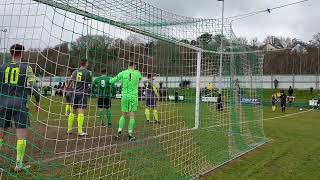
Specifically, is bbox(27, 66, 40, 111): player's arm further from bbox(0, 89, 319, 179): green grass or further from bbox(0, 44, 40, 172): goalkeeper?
bbox(0, 89, 319, 179): green grass

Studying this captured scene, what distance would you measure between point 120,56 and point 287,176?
11.6ft

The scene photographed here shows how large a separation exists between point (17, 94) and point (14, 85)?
0.47 feet

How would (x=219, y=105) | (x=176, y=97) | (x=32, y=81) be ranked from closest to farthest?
(x=32, y=81), (x=176, y=97), (x=219, y=105)

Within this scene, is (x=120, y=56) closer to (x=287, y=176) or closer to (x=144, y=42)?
(x=144, y=42)

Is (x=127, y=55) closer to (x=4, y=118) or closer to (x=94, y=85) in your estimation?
(x=94, y=85)

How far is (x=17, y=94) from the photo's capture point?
561 cm

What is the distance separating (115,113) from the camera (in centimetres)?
1276

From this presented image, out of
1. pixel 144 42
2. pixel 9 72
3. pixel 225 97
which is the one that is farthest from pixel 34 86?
pixel 225 97

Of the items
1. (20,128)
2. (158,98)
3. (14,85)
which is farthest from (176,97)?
(14,85)

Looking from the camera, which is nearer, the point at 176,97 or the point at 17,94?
the point at 17,94

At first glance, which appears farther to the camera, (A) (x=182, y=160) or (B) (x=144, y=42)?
(A) (x=182, y=160)

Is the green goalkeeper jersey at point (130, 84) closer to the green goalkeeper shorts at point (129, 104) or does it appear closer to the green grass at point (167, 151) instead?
the green goalkeeper shorts at point (129, 104)

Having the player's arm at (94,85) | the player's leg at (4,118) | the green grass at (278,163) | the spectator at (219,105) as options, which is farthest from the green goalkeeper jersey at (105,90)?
the spectator at (219,105)

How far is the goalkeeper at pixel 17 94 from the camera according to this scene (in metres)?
5.53
